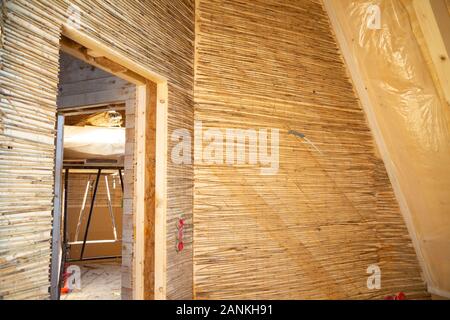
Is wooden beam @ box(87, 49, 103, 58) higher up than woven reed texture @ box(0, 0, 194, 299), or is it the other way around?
wooden beam @ box(87, 49, 103, 58)

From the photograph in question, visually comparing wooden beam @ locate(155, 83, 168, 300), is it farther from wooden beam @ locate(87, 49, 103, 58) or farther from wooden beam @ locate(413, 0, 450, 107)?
wooden beam @ locate(413, 0, 450, 107)

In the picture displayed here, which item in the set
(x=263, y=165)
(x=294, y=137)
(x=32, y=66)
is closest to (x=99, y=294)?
(x=263, y=165)

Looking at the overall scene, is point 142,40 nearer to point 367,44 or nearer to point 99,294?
point 367,44

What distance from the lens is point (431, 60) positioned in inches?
83.7

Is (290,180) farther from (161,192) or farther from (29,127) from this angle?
(29,127)

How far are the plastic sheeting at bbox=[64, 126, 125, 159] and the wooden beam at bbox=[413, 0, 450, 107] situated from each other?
3.31 m

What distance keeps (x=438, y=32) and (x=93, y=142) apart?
142 inches

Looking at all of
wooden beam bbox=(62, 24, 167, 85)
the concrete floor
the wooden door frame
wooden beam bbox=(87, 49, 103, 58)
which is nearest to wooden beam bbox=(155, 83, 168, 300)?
the wooden door frame

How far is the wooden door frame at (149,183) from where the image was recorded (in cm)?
177

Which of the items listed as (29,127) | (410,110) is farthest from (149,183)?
(410,110)

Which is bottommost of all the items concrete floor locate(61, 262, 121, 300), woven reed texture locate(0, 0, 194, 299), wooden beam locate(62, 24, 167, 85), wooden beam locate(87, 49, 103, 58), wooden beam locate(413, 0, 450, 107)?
concrete floor locate(61, 262, 121, 300)

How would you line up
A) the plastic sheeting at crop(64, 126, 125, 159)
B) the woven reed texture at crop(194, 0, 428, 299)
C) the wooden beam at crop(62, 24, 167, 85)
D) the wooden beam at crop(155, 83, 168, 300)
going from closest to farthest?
the wooden beam at crop(62, 24, 167, 85) → the wooden beam at crop(155, 83, 168, 300) → the woven reed texture at crop(194, 0, 428, 299) → the plastic sheeting at crop(64, 126, 125, 159)

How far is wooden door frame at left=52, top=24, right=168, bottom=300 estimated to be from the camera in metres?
1.77

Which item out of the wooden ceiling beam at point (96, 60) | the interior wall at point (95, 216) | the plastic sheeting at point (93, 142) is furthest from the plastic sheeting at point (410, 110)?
the interior wall at point (95, 216)
